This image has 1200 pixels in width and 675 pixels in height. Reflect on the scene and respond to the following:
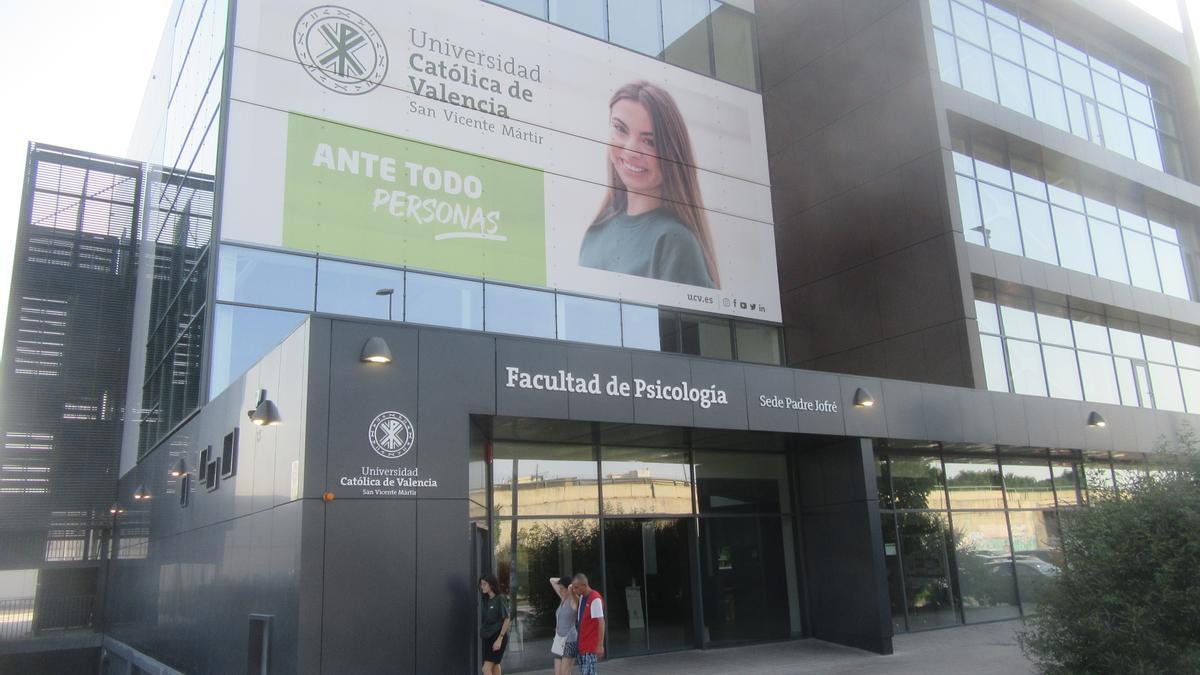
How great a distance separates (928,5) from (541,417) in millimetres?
15169

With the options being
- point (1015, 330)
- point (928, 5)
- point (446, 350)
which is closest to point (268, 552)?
point (446, 350)

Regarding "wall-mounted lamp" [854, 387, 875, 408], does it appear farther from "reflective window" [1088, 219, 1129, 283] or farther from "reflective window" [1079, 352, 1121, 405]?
"reflective window" [1088, 219, 1129, 283]

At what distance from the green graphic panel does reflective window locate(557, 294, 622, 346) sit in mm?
782

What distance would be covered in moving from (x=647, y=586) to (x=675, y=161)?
989 cm

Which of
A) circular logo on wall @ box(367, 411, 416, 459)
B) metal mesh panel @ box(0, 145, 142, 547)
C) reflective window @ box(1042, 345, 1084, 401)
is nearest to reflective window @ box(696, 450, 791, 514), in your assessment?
circular logo on wall @ box(367, 411, 416, 459)

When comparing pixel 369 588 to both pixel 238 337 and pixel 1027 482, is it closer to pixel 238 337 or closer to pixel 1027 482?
pixel 238 337

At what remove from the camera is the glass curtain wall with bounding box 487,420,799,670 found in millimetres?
14430

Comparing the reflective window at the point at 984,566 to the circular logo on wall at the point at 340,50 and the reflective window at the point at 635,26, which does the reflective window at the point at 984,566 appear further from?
the circular logo on wall at the point at 340,50

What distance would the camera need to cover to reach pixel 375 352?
10.7 m

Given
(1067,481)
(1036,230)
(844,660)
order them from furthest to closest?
(1036,230) → (1067,481) → (844,660)

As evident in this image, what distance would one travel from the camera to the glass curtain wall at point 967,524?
18.1 meters

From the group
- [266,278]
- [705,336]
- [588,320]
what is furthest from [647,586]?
[266,278]

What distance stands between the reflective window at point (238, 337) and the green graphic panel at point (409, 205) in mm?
1367

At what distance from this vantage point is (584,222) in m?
19.1
